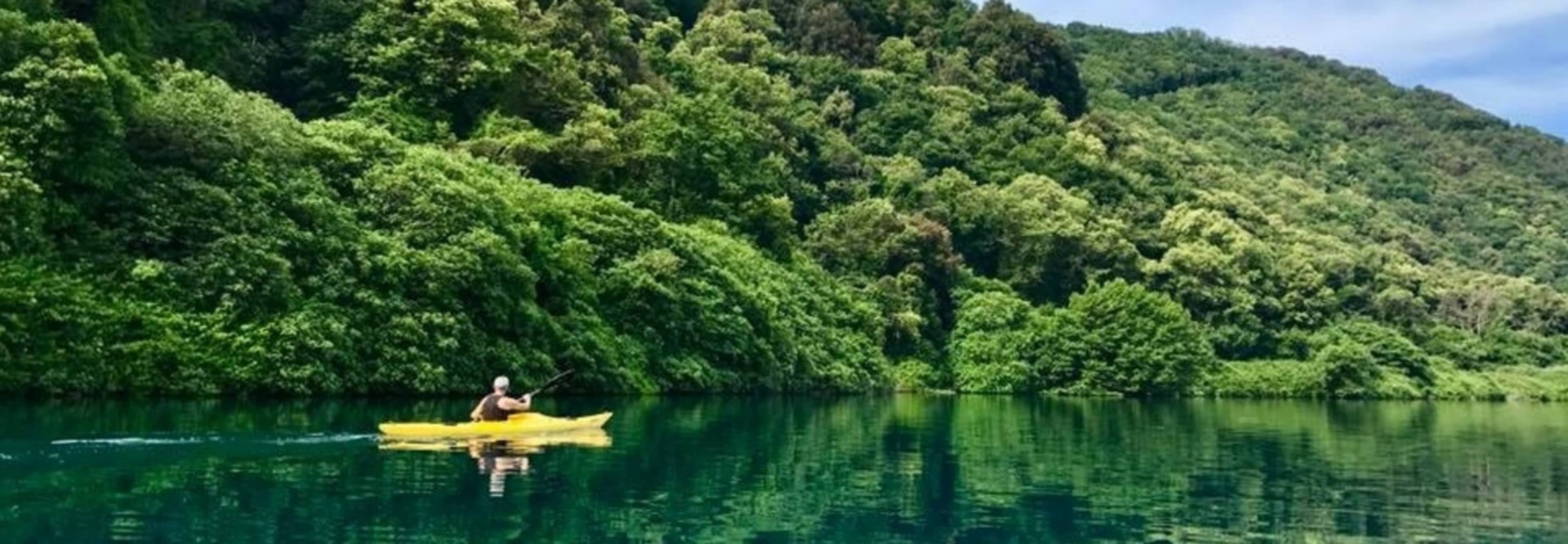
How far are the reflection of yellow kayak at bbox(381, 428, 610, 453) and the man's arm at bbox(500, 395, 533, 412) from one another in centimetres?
69

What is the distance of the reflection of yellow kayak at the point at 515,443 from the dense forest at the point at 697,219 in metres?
12.2

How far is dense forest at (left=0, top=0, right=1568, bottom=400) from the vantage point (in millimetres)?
33938

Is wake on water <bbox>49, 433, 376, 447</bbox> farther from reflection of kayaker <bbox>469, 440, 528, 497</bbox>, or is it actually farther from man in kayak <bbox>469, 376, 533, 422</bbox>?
man in kayak <bbox>469, 376, 533, 422</bbox>

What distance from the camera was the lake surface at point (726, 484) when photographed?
49.6ft

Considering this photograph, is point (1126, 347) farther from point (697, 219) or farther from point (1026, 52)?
point (1026, 52)

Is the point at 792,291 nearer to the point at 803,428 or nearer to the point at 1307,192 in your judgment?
the point at 803,428

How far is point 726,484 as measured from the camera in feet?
66.5

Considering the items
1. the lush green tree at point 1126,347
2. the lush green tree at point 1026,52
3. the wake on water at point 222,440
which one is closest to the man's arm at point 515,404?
the wake on water at point 222,440

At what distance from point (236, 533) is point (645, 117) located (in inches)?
2122

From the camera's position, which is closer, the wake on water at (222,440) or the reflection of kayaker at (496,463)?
the reflection of kayaker at (496,463)

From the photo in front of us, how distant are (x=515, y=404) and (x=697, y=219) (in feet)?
132

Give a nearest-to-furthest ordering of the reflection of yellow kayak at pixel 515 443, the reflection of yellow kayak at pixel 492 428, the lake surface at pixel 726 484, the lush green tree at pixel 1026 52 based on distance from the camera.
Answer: the lake surface at pixel 726 484
the reflection of yellow kayak at pixel 515 443
the reflection of yellow kayak at pixel 492 428
the lush green tree at pixel 1026 52

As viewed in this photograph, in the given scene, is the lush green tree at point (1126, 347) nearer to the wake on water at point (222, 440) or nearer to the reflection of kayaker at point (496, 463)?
the reflection of kayaker at point (496, 463)

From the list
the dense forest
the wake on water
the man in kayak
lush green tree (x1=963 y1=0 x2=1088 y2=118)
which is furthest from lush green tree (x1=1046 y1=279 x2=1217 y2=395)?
the wake on water
